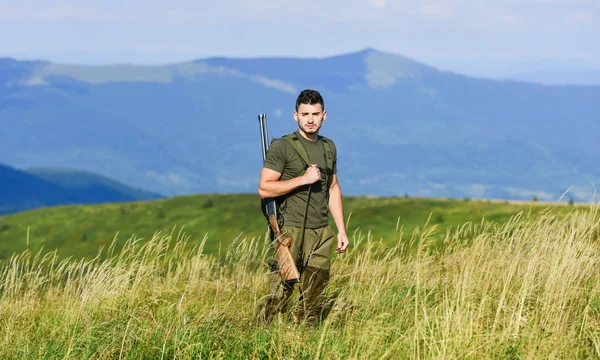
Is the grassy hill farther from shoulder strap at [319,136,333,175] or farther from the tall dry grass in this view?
shoulder strap at [319,136,333,175]

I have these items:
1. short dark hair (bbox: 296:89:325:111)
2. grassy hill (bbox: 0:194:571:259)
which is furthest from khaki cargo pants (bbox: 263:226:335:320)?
grassy hill (bbox: 0:194:571:259)

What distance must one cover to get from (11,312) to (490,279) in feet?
14.2

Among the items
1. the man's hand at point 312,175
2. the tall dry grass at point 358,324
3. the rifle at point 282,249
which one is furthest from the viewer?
the rifle at point 282,249

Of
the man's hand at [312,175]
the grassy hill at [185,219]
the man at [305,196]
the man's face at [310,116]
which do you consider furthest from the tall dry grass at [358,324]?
the grassy hill at [185,219]

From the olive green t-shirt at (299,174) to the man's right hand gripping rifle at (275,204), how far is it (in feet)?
0.27

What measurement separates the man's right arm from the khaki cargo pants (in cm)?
41

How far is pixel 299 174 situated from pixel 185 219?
70.9 meters

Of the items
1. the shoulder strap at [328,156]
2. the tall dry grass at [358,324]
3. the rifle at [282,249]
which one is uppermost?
the shoulder strap at [328,156]

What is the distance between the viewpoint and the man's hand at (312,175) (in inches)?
250

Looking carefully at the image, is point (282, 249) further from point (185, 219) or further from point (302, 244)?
point (185, 219)

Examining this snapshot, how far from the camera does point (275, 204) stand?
22.4 feet

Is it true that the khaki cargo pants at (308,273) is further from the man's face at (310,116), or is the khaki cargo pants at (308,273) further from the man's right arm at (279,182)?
the man's face at (310,116)

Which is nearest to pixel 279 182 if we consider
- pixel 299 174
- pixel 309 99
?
pixel 299 174

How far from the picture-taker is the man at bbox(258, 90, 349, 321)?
659 cm
